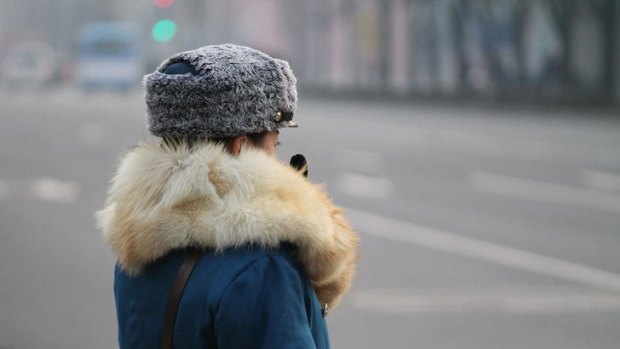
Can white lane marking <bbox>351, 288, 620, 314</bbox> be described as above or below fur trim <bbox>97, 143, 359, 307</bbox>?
below

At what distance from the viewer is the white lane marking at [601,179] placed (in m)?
17.4

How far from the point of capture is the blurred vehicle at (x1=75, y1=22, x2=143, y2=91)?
181 feet

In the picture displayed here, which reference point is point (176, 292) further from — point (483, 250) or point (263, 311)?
point (483, 250)

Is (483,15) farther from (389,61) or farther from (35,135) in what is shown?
(35,135)

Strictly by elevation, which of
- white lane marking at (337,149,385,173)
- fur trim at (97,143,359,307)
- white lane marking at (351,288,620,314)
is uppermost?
fur trim at (97,143,359,307)

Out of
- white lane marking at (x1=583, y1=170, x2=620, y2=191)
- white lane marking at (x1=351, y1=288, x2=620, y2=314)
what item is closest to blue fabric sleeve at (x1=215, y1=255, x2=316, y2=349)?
white lane marking at (x1=351, y1=288, x2=620, y2=314)

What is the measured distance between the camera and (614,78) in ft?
109

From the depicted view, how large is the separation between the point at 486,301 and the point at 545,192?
7309 millimetres

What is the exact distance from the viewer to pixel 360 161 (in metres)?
20.4

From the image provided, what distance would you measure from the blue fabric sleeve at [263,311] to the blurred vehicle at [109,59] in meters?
53.2

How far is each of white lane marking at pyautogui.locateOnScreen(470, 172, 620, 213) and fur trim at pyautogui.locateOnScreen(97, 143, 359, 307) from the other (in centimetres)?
1285

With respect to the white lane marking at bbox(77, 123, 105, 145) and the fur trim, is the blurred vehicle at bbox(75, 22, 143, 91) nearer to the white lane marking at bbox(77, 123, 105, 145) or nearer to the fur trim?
the white lane marking at bbox(77, 123, 105, 145)

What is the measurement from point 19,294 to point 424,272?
10.5 ft

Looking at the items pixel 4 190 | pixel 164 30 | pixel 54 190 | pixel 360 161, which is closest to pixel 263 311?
pixel 54 190
